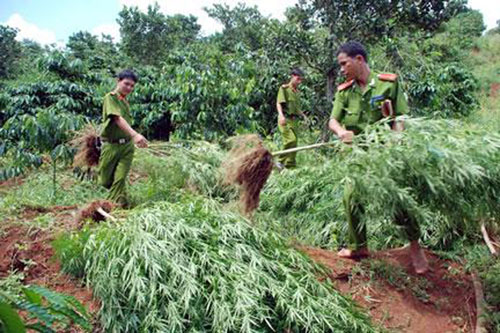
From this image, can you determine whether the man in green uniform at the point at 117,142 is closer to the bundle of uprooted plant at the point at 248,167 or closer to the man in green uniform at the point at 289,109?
the bundle of uprooted plant at the point at 248,167

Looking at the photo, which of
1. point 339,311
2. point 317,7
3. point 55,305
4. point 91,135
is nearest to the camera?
point 55,305

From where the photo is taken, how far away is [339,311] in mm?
2760

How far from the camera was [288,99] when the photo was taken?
6312 millimetres

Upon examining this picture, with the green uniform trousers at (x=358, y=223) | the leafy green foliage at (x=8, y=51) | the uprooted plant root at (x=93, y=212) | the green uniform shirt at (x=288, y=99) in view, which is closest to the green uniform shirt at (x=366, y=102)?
the green uniform trousers at (x=358, y=223)

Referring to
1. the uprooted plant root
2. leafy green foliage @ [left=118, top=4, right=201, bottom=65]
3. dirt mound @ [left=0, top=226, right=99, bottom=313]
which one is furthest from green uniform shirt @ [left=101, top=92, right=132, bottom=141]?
leafy green foliage @ [left=118, top=4, right=201, bottom=65]

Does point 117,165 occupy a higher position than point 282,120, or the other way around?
point 282,120

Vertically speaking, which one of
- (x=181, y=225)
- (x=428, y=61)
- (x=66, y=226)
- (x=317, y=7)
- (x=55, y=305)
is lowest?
(x=66, y=226)

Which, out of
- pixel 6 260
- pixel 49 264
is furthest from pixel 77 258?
pixel 6 260

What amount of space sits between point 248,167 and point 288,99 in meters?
3.03

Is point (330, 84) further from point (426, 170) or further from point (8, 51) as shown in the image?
point (8, 51)

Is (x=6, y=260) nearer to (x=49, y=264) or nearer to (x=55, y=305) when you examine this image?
(x=49, y=264)

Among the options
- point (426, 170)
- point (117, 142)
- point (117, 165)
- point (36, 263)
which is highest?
point (426, 170)

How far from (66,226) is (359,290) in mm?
2233

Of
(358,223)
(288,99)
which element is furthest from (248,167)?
(288,99)
